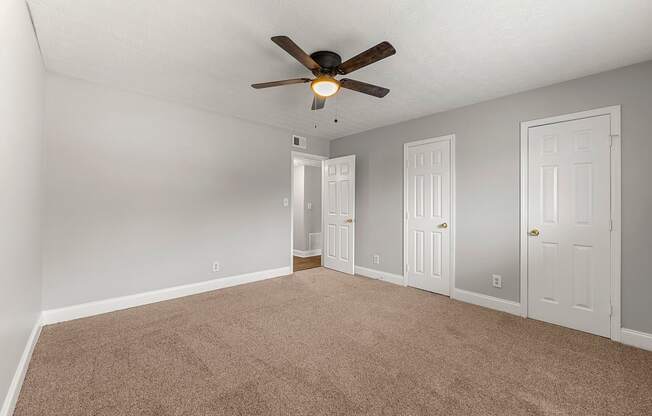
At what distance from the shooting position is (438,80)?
298cm

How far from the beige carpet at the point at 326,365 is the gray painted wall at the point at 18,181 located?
1.28 ft

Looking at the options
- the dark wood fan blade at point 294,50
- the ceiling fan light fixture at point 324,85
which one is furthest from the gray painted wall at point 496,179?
the dark wood fan blade at point 294,50

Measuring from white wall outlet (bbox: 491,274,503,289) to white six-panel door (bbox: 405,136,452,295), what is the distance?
0.54 m

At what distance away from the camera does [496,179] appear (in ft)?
11.3

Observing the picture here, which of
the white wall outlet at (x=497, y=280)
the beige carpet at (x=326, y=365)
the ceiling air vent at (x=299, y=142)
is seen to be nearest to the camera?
the beige carpet at (x=326, y=365)

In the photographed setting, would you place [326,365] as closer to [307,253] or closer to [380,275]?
[380,275]

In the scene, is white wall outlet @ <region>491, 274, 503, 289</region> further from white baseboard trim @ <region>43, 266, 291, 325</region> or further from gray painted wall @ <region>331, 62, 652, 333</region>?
white baseboard trim @ <region>43, 266, 291, 325</region>

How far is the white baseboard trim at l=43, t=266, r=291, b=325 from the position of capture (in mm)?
2938

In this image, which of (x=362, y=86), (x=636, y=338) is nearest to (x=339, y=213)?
(x=362, y=86)

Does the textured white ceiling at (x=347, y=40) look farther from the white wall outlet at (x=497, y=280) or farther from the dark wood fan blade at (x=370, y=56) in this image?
the white wall outlet at (x=497, y=280)

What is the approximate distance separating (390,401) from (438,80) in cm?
285

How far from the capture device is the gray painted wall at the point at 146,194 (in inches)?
116

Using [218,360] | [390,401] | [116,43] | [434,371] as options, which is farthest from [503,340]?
[116,43]

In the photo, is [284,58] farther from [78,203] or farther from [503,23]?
[78,203]
